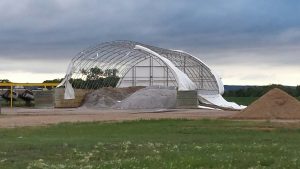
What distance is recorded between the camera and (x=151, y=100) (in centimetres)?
7188

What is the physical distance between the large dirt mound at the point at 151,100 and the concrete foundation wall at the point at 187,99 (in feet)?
2.96

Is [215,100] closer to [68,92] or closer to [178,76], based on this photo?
[178,76]

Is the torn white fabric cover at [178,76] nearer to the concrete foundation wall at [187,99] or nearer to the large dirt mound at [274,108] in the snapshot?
the concrete foundation wall at [187,99]

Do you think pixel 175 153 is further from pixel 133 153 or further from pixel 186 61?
pixel 186 61

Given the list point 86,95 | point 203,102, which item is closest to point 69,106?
point 86,95

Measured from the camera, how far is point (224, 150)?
59.1 ft

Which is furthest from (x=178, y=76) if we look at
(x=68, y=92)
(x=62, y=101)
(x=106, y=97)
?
(x=62, y=101)

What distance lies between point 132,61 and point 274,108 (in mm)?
40321

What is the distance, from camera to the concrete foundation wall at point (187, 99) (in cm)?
7130

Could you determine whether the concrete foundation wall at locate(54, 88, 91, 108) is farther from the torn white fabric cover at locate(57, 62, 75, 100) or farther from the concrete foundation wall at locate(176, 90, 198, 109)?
the concrete foundation wall at locate(176, 90, 198, 109)

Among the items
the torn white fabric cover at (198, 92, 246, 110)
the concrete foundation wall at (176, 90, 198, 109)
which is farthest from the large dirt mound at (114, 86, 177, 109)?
the torn white fabric cover at (198, 92, 246, 110)

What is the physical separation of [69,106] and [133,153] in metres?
59.8

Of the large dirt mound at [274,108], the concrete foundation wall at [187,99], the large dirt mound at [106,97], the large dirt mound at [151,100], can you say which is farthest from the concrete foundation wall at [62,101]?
the large dirt mound at [274,108]

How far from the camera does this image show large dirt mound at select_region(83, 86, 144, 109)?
75.4 meters
